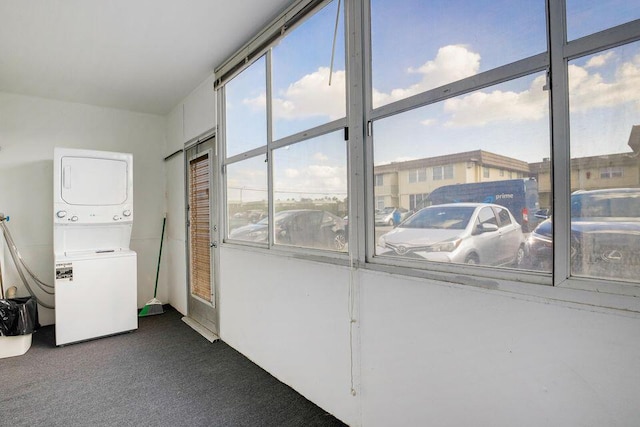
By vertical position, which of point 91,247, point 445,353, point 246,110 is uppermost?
point 246,110

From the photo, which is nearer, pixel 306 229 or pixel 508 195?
pixel 508 195

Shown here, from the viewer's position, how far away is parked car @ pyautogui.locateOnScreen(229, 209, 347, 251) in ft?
7.07

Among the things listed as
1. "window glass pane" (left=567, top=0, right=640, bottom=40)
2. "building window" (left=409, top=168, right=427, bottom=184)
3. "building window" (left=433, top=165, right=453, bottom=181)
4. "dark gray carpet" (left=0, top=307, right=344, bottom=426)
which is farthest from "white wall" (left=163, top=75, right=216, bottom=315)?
"window glass pane" (left=567, top=0, right=640, bottom=40)

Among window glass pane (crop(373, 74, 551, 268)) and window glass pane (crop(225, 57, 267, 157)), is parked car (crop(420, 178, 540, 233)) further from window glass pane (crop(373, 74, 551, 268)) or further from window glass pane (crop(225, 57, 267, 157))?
window glass pane (crop(225, 57, 267, 157))

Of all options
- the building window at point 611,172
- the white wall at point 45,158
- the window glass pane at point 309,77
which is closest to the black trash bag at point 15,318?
the white wall at point 45,158

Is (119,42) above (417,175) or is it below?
above

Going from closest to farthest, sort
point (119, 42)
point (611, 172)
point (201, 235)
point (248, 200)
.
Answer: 1. point (611, 172)
2. point (119, 42)
3. point (248, 200)
4. point (201, 235)

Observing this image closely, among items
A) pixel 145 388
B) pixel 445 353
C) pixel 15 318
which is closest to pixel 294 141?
pixel 445 353

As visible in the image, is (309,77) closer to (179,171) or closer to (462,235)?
(462,235)

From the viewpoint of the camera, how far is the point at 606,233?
111 cm

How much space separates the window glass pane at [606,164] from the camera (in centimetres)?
106

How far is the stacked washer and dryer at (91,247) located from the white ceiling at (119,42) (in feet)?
2.72

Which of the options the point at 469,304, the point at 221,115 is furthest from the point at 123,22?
the point at 469,304

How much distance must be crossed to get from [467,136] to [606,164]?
0.51m
